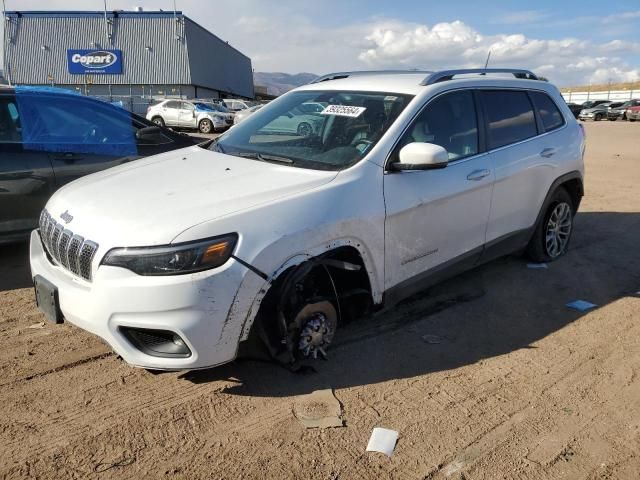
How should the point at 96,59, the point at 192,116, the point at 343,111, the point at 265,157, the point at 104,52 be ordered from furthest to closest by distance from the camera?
the point at 96,59
the point at 104,52
the point at 192,116
the point at 343,111
the point at 265,157

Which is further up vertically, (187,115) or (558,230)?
(187,115)

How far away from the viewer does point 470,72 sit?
4.36m

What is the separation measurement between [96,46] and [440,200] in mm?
51021

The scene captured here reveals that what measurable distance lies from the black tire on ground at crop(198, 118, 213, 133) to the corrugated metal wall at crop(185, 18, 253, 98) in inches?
1037

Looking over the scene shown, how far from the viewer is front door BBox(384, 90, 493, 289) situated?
3.50 meters

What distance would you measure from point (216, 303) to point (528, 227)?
10.8ft

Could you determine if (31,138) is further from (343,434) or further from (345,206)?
(343,434)

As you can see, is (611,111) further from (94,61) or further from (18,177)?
(18,177)

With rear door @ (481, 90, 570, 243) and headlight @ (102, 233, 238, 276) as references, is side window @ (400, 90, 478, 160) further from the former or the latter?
headlight @ (102, 233, 238, 276)

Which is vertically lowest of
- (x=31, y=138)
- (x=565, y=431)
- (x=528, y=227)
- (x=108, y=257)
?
(x=565, y=431)

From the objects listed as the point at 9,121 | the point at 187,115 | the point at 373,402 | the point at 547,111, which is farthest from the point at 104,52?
the point at 373,402

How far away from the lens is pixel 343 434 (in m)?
2.76

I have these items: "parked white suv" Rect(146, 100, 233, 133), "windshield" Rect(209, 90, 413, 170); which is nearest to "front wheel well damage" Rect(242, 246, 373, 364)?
"windshield" Rect(209, 90, 413, 170)

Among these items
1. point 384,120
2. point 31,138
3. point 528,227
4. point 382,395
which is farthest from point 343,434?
point 31,138
